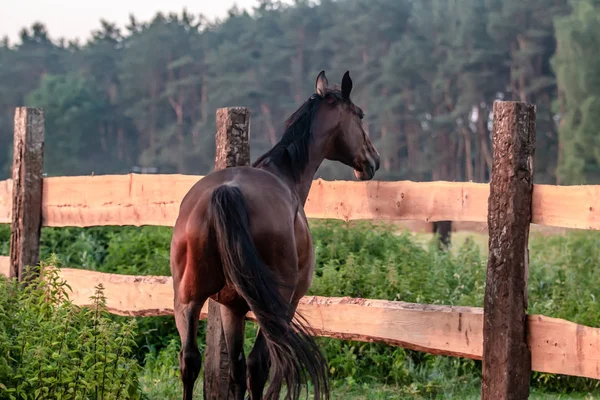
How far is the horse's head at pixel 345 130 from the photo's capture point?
5219mm

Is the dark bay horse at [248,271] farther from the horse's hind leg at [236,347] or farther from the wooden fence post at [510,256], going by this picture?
the wooden fence post at [510,256]

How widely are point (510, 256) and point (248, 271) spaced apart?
1.49 meters

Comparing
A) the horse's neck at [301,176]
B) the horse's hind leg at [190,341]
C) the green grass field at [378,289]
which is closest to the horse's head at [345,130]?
the horse's neck at [301,176]

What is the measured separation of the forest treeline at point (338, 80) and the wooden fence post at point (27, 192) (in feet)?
108

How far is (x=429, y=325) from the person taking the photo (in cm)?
510

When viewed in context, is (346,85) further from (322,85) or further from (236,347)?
(236,347)

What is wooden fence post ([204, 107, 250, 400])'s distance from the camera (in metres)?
5.58

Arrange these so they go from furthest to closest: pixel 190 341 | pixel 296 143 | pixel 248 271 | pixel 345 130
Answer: pixel 345 130 < pixel 296 143 < pixel 190 341 < pixel 248 271

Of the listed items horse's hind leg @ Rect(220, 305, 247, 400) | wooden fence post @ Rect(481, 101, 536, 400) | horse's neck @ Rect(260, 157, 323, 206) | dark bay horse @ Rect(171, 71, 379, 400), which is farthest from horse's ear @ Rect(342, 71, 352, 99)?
horse's hind leg @ Rect(220, 305, 247, 400)

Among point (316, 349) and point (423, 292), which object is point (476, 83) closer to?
point (423, 292)

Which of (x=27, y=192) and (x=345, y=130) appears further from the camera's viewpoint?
(x=27, y=192)

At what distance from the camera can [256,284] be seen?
4.11 meters

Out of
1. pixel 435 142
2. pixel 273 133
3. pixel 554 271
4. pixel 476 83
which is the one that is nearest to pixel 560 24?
pixel 476 83

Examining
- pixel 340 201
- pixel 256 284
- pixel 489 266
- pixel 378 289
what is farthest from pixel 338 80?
pixel 256 284
